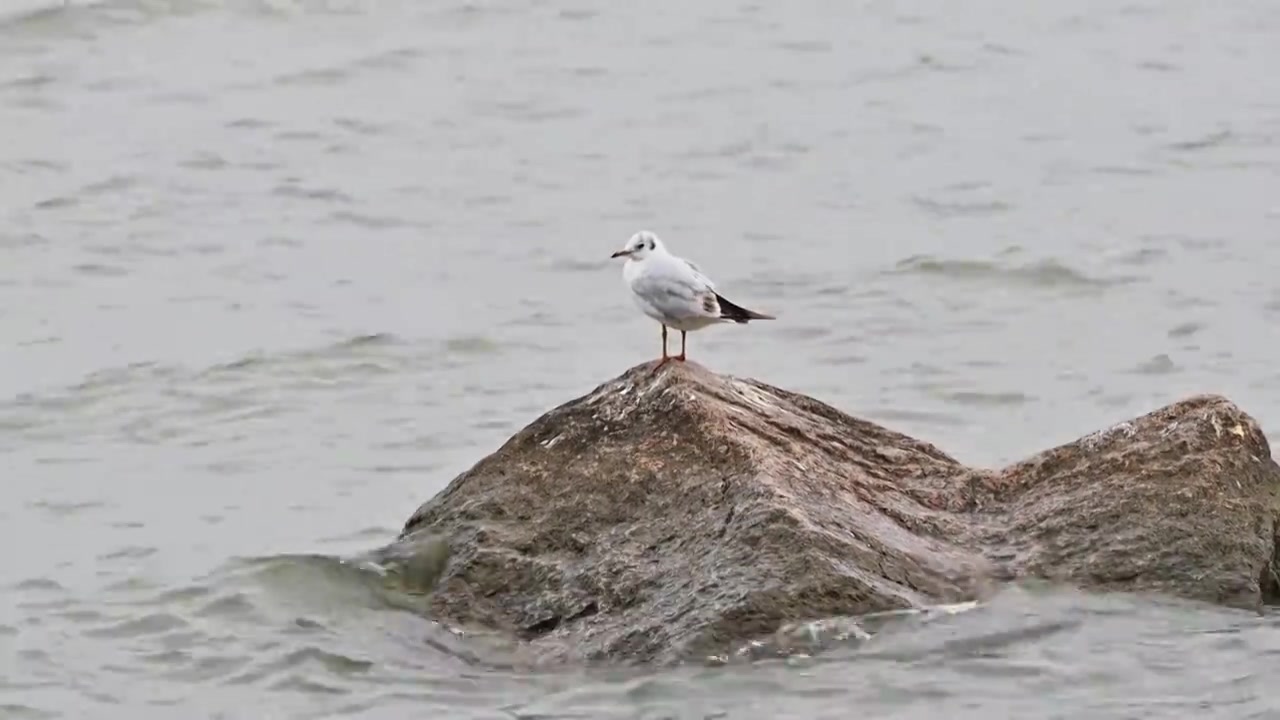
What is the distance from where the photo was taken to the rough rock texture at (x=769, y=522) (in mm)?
7094

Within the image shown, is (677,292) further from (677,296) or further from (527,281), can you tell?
(527,281)

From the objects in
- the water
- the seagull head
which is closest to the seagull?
the seagull head

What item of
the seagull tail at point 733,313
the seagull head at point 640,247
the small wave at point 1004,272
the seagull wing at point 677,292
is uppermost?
the seagull head at point 640,247

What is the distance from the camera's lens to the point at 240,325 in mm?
13203

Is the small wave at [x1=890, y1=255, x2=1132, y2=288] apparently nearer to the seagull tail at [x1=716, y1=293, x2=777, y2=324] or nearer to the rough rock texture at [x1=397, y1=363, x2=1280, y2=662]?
the seagull tail at [x1=716, y1=293, x2=777, y2=324]

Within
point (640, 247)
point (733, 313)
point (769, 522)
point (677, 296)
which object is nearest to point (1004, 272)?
point (640, 247)

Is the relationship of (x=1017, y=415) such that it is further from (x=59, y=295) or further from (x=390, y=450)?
(x=59, y=295)

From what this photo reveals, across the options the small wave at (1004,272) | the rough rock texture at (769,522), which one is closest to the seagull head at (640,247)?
the rough rock texture at (769,522)

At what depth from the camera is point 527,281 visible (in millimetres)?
14078

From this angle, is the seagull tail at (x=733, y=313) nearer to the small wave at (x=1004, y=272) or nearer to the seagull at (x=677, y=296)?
the seagull at (x=677, y=296)

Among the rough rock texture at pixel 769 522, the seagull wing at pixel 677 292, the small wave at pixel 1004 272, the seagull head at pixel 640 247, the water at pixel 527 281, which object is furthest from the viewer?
the small wave at pixel 1004 272

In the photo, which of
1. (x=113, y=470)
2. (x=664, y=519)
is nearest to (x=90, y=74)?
(x=113, y=470)

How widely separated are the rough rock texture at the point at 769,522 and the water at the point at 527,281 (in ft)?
0.59

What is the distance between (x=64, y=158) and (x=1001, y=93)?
810 cm
